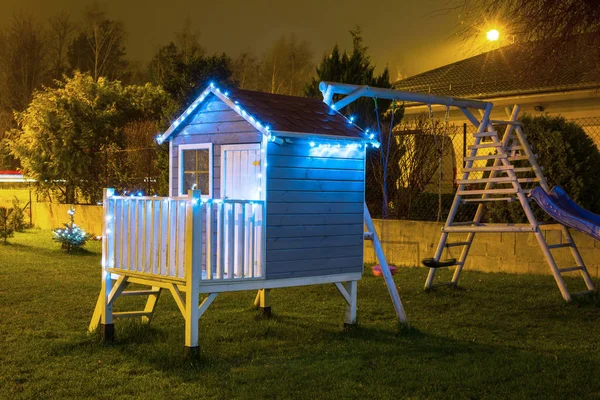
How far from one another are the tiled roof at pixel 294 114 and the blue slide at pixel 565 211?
2602 millimetres

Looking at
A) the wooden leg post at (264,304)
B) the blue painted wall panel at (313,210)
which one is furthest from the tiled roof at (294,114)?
the wooden leg post at (264,304)

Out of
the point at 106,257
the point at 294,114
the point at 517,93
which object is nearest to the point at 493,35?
the point at 294,114

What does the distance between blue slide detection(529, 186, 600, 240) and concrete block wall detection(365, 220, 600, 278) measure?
5.87 ft

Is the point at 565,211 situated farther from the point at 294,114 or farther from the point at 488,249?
the point at 294,114

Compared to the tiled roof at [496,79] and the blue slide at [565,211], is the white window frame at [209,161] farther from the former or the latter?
the tiled roof at [496,79]

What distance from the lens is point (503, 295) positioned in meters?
9.88

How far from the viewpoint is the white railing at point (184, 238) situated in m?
6.84

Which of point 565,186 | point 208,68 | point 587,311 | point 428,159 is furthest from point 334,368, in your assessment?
→ point 208,68

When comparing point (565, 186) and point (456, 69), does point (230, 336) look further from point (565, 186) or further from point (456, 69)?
point (456, 69)

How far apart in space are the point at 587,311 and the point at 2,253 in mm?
10944

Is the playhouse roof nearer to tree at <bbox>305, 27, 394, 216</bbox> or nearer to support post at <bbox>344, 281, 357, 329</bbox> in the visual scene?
support post at <bbox>344, 281, 357, 329</bbox>

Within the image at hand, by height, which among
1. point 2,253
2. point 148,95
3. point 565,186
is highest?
point 148,95

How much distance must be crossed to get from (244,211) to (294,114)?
1.30 metres

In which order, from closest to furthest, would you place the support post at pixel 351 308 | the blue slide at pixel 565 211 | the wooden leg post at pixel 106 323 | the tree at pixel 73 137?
1. the wooden leg post at pixel 106 323
2. the support post at pixel 351 308
3. the blue slide at pixel 565 211
4. the tree at pixel 73 137
